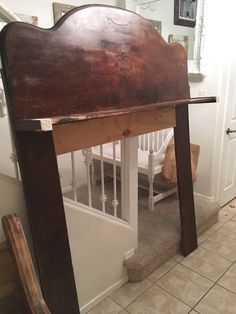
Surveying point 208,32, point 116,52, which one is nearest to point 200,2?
point 208,32

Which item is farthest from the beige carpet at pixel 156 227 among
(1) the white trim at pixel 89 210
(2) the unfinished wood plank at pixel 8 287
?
(2) the unfinished wood plank at pixel 8 287

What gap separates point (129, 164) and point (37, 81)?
85 centimetres

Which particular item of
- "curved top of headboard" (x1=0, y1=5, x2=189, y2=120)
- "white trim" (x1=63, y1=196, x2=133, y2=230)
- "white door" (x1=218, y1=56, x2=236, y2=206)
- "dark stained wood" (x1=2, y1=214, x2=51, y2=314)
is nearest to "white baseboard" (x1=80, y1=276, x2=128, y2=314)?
"white trim" (x1=63, y1=196, x2=133, y2=230)

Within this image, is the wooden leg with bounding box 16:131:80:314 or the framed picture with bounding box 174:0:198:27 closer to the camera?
the wooden leg with bounding box 16:131:80:314

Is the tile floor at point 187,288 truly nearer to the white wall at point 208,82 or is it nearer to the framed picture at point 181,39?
the white wall at point 208,82

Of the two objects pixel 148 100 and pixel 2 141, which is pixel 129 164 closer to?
pixel 148 100

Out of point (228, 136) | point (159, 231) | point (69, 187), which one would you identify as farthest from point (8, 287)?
point (228, 136)

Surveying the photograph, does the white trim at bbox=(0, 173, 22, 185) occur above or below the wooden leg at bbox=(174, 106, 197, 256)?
above

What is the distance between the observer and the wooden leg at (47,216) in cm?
115

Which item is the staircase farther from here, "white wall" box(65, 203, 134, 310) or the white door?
the white door

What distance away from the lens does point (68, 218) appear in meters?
1.43

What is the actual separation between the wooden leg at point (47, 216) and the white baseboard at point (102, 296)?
33 cm

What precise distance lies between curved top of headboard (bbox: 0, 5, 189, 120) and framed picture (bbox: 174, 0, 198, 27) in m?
0.98

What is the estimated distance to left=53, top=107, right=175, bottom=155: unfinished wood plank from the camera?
4.22 feet
